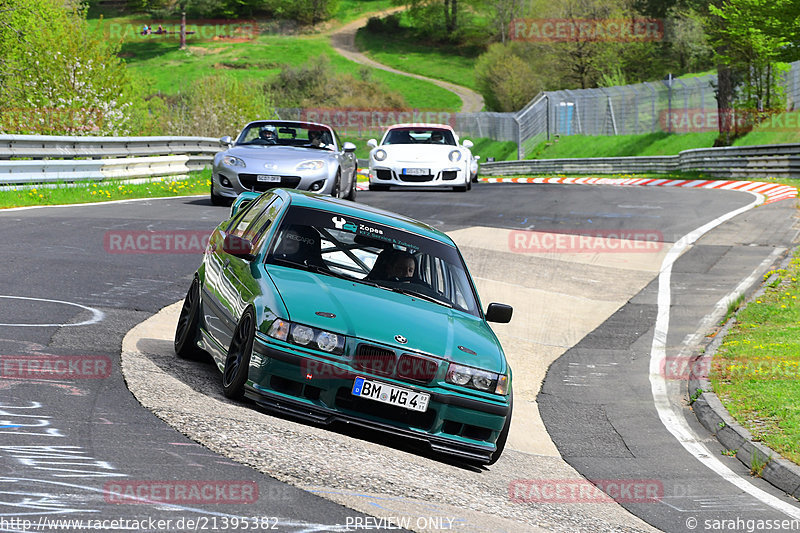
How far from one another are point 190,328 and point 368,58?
115988mm

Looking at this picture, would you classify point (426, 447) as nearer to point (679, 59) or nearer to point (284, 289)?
point (284, 289)

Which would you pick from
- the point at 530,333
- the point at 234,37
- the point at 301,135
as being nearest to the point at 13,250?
the point at 530,333

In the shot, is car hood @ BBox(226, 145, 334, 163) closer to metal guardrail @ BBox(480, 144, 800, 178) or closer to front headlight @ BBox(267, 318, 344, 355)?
front headlight @ BBox(267, 318, 344, 355)

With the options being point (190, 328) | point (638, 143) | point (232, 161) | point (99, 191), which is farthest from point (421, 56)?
point (190, 328)

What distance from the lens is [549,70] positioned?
81250mm

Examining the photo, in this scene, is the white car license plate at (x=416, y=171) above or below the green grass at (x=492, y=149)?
above

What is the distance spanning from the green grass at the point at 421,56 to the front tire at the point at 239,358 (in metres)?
108

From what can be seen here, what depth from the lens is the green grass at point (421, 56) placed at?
117 m

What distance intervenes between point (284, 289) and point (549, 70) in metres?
76.8

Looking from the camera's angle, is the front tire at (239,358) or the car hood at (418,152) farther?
the car hood at (418,152)

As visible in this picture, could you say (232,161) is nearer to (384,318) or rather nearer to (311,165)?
(311,165)

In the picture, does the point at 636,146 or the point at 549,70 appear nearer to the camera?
the point at 636,146

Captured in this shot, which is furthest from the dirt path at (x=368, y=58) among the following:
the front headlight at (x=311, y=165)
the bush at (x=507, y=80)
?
the front headlight at (x=311, y=165)

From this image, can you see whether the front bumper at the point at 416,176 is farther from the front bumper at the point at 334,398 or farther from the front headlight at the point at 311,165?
the front bumper at the point at 334,398
